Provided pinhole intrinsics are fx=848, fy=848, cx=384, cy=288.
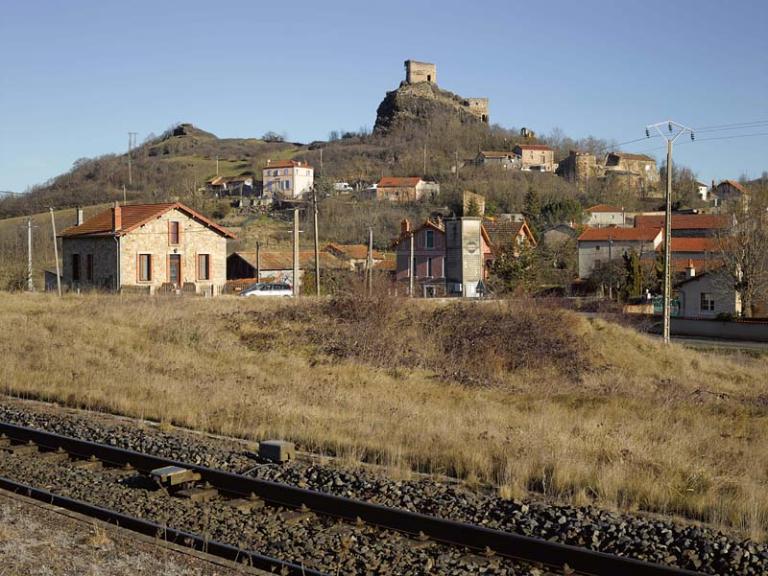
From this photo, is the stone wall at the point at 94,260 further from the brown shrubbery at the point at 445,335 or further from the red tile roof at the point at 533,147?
the red tile roof at the point at 533,147

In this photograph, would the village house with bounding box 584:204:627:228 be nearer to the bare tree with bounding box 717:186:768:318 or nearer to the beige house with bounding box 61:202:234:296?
the bare tree with bounding box 717:186:768:318

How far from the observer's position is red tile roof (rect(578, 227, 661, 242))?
7862cm

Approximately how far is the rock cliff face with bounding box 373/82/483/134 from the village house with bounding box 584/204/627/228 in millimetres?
79843

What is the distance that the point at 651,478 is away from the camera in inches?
375

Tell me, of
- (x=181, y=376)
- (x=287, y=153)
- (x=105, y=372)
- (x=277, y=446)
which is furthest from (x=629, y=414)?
(x=287, y=153)

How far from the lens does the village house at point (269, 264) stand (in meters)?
65.8

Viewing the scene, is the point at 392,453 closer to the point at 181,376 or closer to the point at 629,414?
the point at 629,414

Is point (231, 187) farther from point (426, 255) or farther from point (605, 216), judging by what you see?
point (426, 255)

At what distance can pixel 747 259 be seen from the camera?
53.9 m

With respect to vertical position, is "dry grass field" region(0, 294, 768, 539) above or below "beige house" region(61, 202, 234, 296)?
below

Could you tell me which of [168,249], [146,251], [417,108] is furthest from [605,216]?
[417,108]

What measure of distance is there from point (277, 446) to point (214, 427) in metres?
3.01

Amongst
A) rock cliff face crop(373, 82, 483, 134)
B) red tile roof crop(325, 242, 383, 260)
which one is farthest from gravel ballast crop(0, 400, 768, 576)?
rock cliff face crop(373, 82, 483, 134)

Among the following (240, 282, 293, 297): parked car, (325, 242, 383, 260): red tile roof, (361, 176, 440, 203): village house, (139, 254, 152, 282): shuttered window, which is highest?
(361, 176, 440, 203): village house
